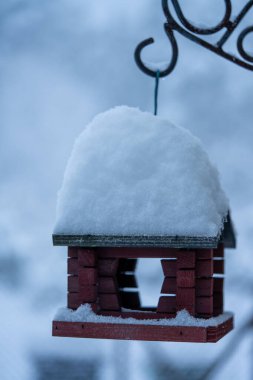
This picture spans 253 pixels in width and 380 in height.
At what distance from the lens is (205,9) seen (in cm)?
266

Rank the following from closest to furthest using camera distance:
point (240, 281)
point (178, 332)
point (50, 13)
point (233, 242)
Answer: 1. point (178, 332)
2. point (233, 242)
3. point (240, 281)
4. point (50, 13)

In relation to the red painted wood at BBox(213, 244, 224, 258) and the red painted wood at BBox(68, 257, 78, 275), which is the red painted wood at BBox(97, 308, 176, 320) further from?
the red painted wood at BBox(213, 244, 224, 258)

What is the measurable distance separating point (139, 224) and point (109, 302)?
0.18 metres

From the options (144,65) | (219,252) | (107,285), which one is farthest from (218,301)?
(144,65)

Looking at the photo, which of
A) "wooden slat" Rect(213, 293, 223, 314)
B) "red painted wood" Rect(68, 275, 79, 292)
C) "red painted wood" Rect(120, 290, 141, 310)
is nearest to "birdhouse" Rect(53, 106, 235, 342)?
"red painted wood" Rect(68, 275, 79, 292)

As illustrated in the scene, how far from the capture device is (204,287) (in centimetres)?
122

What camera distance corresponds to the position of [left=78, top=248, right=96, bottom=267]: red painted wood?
4.07 feet

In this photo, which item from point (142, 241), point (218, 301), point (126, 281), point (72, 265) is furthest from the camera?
point (126, 281)

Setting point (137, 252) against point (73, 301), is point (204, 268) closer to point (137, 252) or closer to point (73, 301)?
point (137, 252)

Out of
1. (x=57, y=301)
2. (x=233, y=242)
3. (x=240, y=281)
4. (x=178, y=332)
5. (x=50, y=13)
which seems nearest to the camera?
(x=178, y=332)

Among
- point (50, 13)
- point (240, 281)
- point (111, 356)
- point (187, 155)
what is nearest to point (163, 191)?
point (187, 155)

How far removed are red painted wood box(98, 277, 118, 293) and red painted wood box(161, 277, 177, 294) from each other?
10cm

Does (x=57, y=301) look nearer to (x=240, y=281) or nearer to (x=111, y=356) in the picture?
(x=111, y=356)

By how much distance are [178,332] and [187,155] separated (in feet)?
1.05
